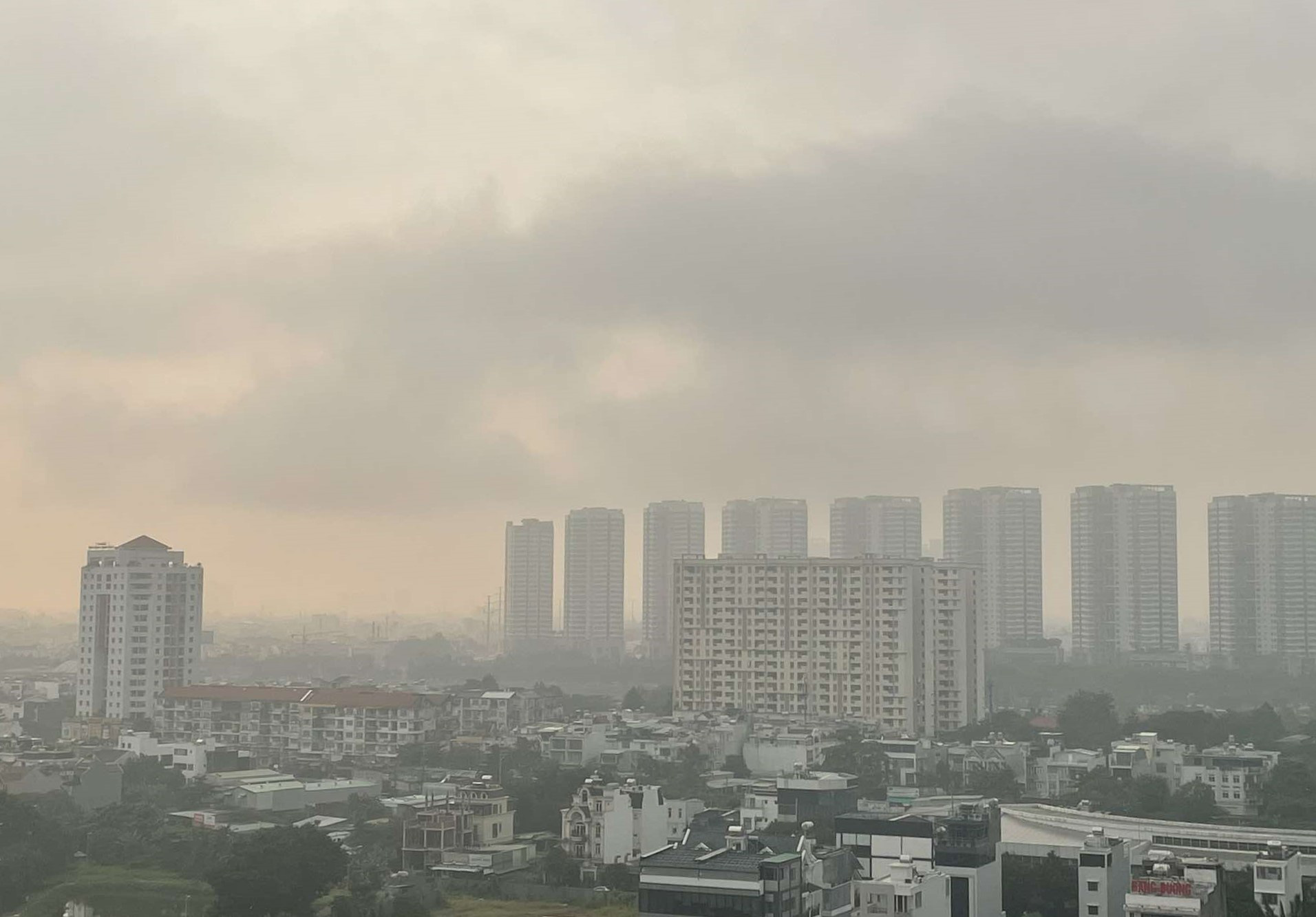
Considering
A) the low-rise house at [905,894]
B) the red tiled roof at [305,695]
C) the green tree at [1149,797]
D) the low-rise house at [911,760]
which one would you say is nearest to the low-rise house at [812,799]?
the green tree at [1149,797]

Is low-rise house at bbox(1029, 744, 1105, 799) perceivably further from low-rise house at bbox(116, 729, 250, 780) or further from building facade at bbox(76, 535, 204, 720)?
building facade at bbox(76, 535, 204, 720)

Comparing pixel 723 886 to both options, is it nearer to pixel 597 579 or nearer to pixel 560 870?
pixel 560 870

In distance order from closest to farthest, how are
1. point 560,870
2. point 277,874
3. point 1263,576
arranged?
point 277,874
point 560,870
point 1263,576

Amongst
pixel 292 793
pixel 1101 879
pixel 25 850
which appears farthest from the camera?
pixel 292 793

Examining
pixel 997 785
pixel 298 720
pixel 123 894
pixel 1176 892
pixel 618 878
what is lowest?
pixel 123 894

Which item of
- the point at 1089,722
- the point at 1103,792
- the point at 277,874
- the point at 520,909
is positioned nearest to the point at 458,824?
the point at 520,909

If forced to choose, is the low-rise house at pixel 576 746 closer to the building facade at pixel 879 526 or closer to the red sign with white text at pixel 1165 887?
the red sign with white text at pixel 1165 887

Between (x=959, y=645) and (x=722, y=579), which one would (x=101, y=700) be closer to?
(x=722, y=579)
